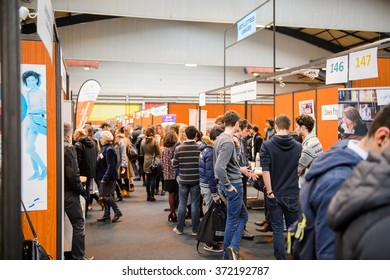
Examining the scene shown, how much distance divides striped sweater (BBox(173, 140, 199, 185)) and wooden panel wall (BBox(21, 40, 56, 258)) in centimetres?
207

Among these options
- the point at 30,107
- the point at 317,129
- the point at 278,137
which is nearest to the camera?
the point at 30,107

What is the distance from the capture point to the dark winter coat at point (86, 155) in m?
4.75

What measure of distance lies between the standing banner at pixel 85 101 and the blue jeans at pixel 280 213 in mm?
3611

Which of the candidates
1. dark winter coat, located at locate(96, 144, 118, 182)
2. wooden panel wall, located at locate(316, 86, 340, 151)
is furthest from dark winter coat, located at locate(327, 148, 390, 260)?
wooden panel wall, located at locate(316, 86, 340, 151)

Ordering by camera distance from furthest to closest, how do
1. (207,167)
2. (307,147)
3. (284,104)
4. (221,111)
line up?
(221,111)
(284,104)
(207,167)
(307,147)

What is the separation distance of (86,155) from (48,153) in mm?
2052

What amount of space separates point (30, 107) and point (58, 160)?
445 mm

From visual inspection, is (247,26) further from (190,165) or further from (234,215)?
(234,215)

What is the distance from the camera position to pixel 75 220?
12.0ft

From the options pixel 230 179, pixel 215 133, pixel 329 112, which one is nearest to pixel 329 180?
pixel 230 179

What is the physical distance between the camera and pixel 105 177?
5359mm

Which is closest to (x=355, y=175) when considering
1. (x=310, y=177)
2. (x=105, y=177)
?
(x=310, y=177)

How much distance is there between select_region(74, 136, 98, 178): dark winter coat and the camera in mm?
4746
